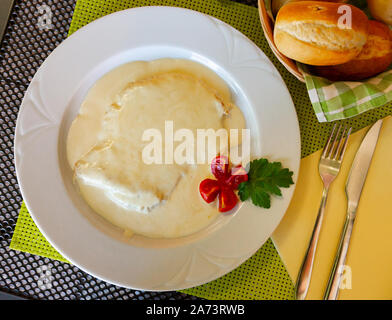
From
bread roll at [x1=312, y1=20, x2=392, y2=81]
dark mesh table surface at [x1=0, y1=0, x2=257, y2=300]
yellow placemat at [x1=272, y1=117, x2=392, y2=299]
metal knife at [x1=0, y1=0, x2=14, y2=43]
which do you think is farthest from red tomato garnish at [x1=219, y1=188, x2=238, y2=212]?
metal knife at [x1=0, y1=0, x2=14, y2=43]

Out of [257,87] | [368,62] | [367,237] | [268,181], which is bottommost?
[367,237]

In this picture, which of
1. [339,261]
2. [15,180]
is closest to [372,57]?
[339,261]

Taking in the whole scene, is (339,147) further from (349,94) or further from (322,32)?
(322,32)

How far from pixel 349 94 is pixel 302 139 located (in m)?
0.26

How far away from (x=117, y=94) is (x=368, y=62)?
0.70 meters

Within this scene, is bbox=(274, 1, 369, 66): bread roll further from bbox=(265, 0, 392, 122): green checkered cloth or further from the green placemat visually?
the green placemat

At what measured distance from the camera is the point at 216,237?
3.27ft

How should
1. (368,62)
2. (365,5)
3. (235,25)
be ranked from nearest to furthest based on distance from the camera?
1. (368,62)
2. (365,5)
3. (235,25)

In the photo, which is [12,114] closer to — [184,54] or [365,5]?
[184,54]

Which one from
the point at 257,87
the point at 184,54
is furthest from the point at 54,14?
the point at 257,87

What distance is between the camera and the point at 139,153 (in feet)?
3.30

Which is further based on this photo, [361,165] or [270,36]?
[361,165]

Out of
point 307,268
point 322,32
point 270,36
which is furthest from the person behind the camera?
point 307,268

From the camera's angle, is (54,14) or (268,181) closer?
(268,181)
